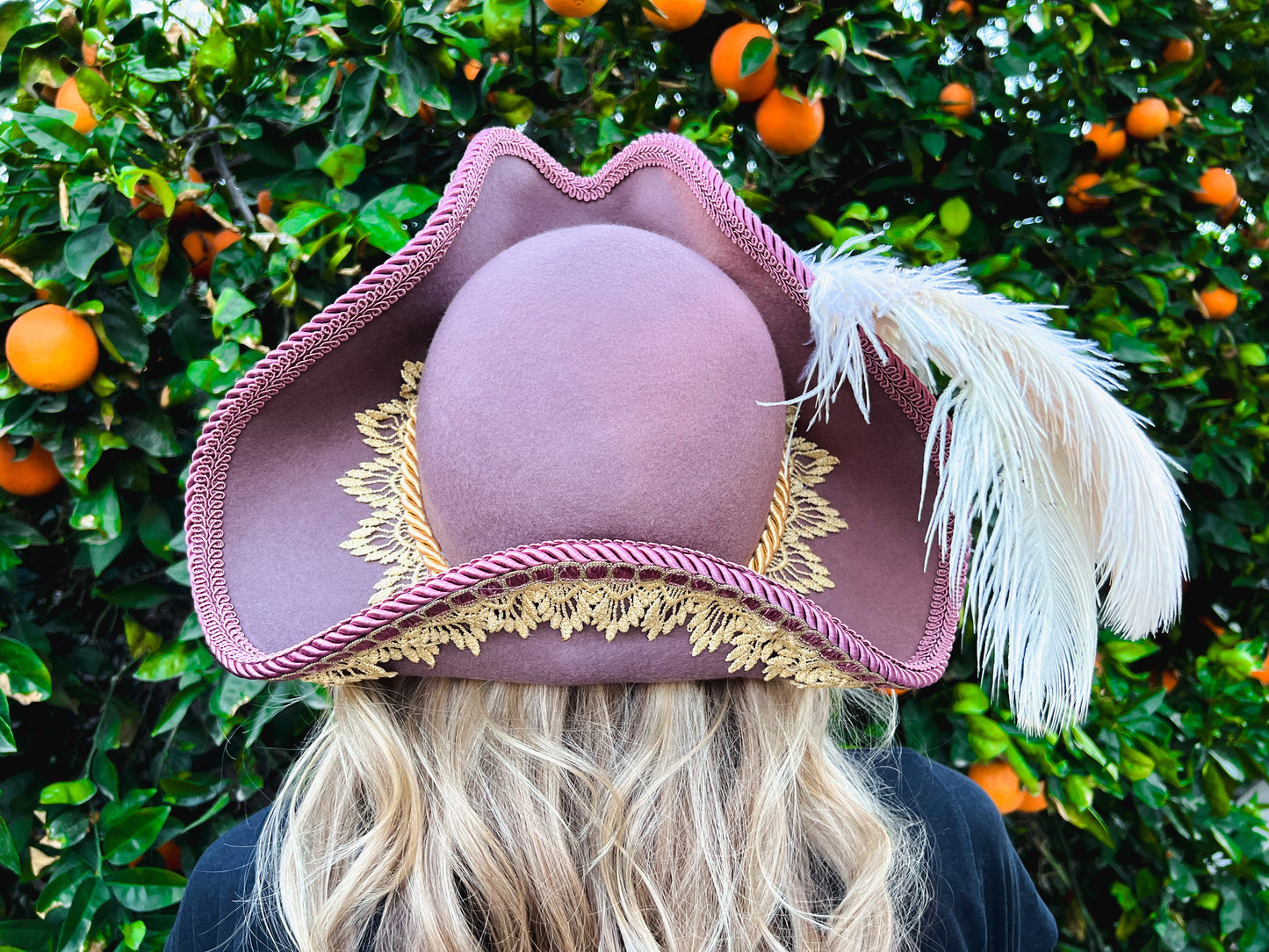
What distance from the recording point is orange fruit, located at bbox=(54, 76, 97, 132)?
134 centimetres

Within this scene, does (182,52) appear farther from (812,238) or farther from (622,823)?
(622,823)

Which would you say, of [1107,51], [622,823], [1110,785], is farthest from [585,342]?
[1107,51]

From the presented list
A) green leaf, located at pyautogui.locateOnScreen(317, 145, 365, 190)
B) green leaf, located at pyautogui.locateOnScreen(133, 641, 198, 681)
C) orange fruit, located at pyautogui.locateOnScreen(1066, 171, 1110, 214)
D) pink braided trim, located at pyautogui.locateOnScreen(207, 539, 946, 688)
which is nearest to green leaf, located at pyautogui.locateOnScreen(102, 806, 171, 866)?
green leaf, located at pyautogui.locateOnScreen(133, 641, 198, 681)

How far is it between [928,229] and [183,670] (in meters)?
1.60

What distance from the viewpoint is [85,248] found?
4.25ft

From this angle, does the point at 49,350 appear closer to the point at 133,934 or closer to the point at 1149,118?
the point at 133,934

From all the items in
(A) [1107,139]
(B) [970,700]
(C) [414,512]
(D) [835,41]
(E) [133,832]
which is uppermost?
(D) [835,41]

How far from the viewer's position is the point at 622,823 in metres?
0.95

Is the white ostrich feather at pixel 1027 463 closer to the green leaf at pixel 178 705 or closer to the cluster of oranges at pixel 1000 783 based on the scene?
the cluster of oranges at pixel 1000 783

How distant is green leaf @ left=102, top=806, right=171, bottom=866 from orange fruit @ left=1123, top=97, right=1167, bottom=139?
2.37m

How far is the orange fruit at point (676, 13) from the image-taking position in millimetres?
1412

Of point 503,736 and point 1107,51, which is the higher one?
point 1107,51

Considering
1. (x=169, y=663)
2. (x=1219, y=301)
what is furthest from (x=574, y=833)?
(x=1219, y=301)

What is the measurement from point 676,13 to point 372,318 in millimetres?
810
